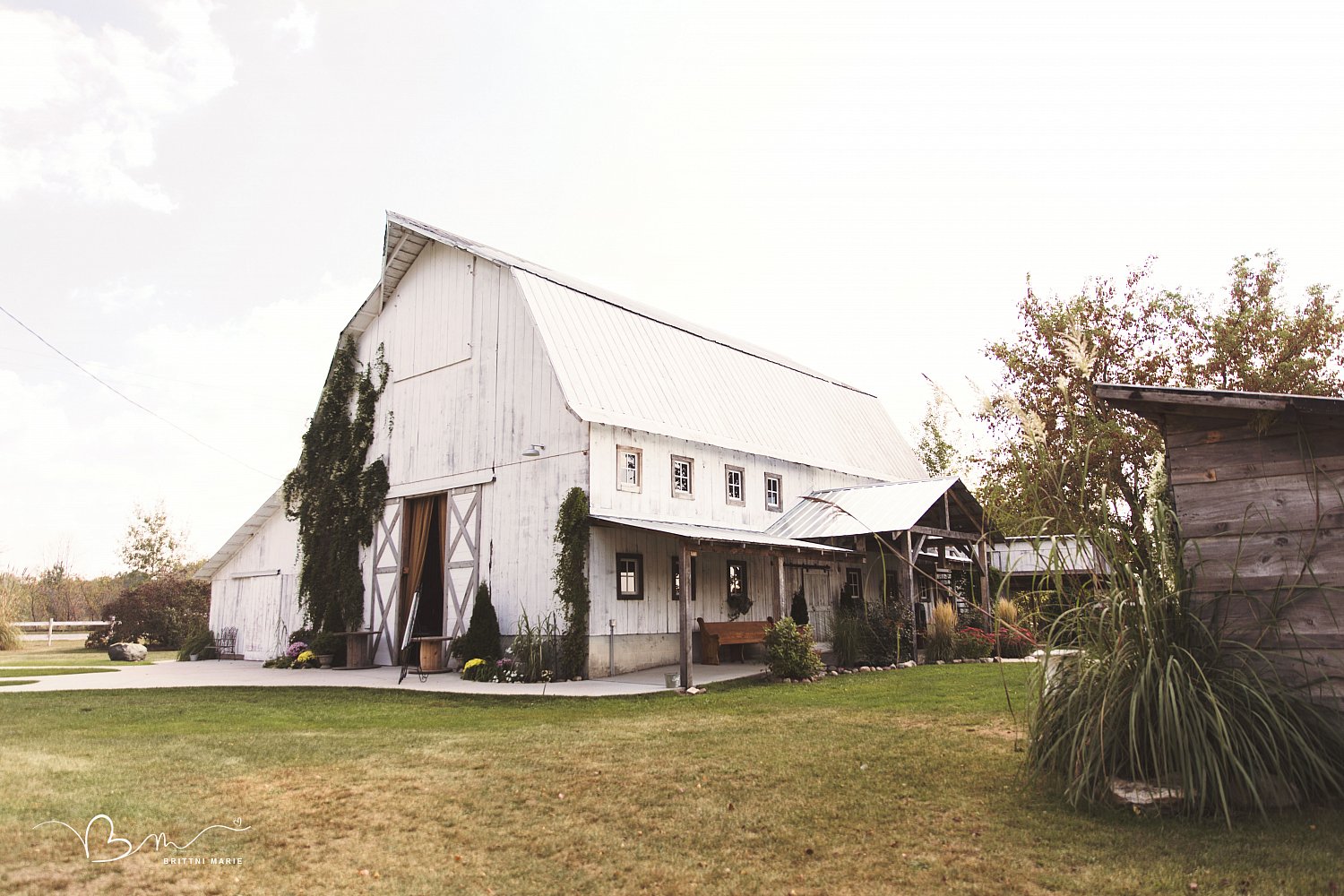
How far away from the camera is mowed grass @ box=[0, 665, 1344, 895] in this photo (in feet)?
13.1

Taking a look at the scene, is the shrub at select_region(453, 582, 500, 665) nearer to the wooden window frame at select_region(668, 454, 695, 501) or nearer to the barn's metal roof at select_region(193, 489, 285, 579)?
the wooden window frame at select_region(668, 454, 695, 501)

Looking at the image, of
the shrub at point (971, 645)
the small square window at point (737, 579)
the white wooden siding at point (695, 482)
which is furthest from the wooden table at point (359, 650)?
the shrub at point (971, 645)

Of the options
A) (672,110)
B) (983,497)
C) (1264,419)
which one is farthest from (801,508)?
(1264,419)

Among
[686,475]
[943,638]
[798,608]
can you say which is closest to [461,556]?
[686,475]

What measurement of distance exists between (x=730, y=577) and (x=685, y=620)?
467 centimetres

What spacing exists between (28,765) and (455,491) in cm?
1080

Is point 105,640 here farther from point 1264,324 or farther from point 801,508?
point 1264,324

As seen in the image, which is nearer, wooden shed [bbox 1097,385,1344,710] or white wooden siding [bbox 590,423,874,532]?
wooden shed [bbox 1097,385,1344,710]

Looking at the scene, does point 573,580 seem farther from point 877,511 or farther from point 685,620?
point 877,511

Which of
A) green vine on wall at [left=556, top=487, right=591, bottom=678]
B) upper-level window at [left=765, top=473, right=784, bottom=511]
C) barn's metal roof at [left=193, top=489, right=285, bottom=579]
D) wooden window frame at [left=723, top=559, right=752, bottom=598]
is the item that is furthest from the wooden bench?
barn's metal roof at [left=193, top=489, right=285, bottom=579]

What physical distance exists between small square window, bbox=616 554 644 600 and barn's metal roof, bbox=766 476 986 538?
3492 mm

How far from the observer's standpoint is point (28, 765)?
6.38 m

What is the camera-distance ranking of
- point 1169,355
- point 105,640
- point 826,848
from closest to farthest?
point 826,848 → point 1169,355 → point 105,640

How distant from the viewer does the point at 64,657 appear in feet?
74.4
